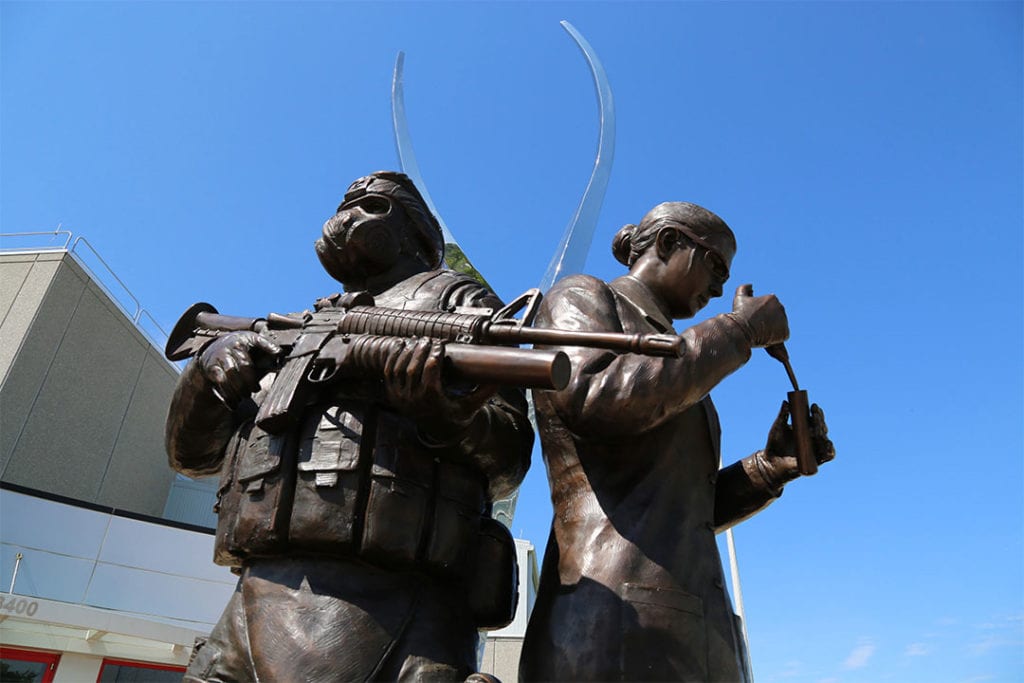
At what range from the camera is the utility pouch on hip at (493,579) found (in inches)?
92.2

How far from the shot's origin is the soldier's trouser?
2.01 m

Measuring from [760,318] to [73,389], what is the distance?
16.9 metres

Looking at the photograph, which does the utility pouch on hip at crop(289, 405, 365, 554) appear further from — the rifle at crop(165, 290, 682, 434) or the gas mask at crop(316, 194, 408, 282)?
the gas mask at crop(316, 194, 408, 282)

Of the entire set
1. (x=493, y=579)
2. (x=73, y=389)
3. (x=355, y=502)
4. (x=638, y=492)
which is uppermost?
(x=73, y=389)

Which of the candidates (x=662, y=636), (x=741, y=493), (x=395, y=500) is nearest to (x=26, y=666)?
(x=395, y=500)

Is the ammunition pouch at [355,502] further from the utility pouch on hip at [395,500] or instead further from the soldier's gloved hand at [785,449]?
the soldier's gloved hand at [785,449]

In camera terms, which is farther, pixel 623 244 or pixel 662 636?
pixel 623 244

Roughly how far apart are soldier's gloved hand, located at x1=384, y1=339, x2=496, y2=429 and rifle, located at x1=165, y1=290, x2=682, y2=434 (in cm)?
5

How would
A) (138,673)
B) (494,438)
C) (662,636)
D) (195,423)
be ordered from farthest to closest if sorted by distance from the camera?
(138,673) → (195,423) → (494,438) → (662,636)

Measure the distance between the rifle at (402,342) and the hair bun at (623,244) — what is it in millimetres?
795

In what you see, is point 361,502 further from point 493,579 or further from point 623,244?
point 623,244

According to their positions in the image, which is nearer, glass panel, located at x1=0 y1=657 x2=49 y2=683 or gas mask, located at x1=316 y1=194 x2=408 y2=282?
gas mask, located at x1=316 y1=194 x2=408 y2=282

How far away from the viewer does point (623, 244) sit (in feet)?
9.92

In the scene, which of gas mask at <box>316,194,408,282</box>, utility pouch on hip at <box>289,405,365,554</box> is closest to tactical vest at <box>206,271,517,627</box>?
utility pouch on hip at <box>289,405,365,554</box>
